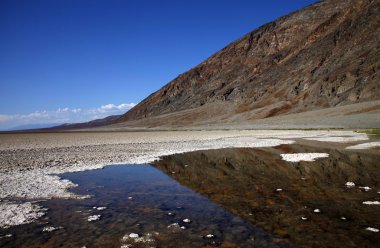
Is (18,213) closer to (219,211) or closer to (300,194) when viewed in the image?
(219,211)

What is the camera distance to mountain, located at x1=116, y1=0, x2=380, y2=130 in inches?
3944

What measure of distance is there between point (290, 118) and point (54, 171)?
7912 cm

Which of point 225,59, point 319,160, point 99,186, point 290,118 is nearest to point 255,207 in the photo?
point 99,186

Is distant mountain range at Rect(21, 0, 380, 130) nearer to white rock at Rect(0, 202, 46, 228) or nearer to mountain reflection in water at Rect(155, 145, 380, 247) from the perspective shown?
mountain reflection in water at Rect(155, 145, 380, 247)

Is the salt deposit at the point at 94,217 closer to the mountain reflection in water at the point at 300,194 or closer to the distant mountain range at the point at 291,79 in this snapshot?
the mountain reflection in water at the point at 300,194

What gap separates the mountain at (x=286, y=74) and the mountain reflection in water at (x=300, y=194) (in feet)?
193

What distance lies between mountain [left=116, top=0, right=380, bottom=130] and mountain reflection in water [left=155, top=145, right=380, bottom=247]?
193ft

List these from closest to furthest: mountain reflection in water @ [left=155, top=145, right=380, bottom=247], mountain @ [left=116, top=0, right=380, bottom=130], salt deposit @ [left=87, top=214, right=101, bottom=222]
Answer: mountain reflection in water @ [left=155, top=145, right=380, bottom=247], salt deposit @ [left=87, top=214, right=101, bottom=222], mountain @ [left=116, top=0, right=380, bottom=130]

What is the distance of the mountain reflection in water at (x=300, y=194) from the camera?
25.3 feet

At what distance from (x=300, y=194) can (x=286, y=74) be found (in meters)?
123

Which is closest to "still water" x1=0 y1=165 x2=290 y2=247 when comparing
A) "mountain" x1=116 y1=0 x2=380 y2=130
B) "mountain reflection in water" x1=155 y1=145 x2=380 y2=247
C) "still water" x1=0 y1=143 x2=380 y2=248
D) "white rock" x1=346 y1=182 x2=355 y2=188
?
"still water" x1=0 y1=143 x2=380 y2=248

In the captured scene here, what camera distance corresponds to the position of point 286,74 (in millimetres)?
127812

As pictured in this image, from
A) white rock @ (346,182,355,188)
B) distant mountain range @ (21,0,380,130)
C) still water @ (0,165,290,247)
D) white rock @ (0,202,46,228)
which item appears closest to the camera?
still water @ (0,165,290,247)

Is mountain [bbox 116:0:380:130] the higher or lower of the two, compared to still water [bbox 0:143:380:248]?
higher
